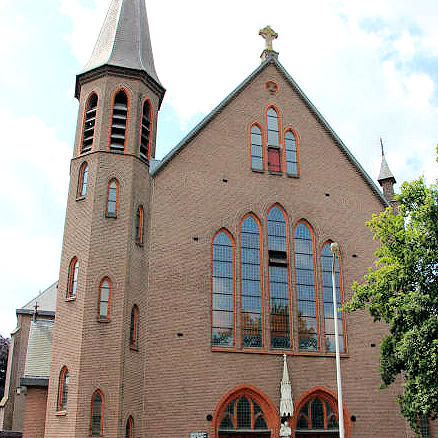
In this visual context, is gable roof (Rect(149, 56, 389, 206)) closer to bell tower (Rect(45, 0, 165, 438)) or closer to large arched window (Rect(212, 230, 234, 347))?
bell tower (Rect(45, 0, 165, 438))

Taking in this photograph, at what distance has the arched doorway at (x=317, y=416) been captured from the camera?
2277 cm

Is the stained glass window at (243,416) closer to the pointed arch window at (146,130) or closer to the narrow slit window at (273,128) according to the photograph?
the pointed arch window at (146,130)

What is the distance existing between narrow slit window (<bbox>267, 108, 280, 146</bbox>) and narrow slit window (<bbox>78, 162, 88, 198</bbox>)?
8.75 metres

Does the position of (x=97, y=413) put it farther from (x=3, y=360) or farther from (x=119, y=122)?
(x=3, y=360)

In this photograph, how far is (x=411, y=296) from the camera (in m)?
19.2

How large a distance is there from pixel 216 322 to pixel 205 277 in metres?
1.90

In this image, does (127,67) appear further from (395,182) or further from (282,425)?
(282,425)

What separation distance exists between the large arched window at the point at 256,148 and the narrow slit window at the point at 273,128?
20.0 inches

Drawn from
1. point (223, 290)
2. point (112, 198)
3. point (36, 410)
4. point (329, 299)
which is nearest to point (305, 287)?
point (329, 299)

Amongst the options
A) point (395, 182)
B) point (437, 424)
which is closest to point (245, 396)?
point (437, 424)

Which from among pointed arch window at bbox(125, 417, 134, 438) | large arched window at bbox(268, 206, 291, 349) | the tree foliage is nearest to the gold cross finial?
large arched window at bbox(268, 206, 291, 349)

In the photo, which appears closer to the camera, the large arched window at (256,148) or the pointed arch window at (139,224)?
the pointed arch window at (139,224)

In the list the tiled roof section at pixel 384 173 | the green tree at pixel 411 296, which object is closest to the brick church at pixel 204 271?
the tiled roof section at pixel 384 173

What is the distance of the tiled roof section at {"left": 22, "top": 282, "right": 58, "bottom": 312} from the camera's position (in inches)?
1475
